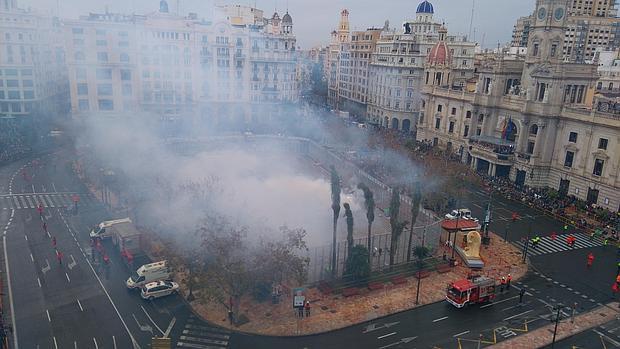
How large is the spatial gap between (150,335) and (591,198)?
44.4 meters

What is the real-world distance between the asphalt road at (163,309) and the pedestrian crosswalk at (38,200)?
3210 mm

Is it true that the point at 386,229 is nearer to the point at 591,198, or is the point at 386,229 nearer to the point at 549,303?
the point at 549,303

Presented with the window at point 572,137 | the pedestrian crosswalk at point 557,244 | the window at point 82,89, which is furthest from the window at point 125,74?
the window at point 572,137

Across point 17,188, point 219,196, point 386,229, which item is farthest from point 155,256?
point 17,188

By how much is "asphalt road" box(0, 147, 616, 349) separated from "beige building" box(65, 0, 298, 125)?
103 ft

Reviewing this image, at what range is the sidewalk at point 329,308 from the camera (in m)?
24.6

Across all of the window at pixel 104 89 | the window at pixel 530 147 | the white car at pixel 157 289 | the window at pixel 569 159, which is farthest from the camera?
the window at pixel 104 89

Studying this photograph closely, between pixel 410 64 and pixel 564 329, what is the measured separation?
57.9m

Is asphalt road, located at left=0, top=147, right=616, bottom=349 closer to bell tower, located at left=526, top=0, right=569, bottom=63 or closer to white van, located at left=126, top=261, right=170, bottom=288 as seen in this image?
white van, located at left=126, top=261, right=170, bottom=288

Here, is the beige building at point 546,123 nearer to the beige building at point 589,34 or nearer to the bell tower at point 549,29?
the bell tower at point 549,29

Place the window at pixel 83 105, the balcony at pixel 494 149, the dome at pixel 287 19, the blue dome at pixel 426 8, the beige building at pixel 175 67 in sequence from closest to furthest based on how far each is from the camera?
1. the balcony at pixel 494 149
2. the beige building at pixel 175 67
3. the window at pixel 83 105
4. the blue dome at pixel 426 8
5. the dome at pixel 287 19

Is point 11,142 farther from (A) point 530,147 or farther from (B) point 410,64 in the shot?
(A) point 530,147

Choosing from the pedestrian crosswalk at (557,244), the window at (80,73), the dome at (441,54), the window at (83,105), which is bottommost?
the pedestrian crosswalk at (557,244)

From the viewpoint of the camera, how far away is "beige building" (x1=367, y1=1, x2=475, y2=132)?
76.9m
